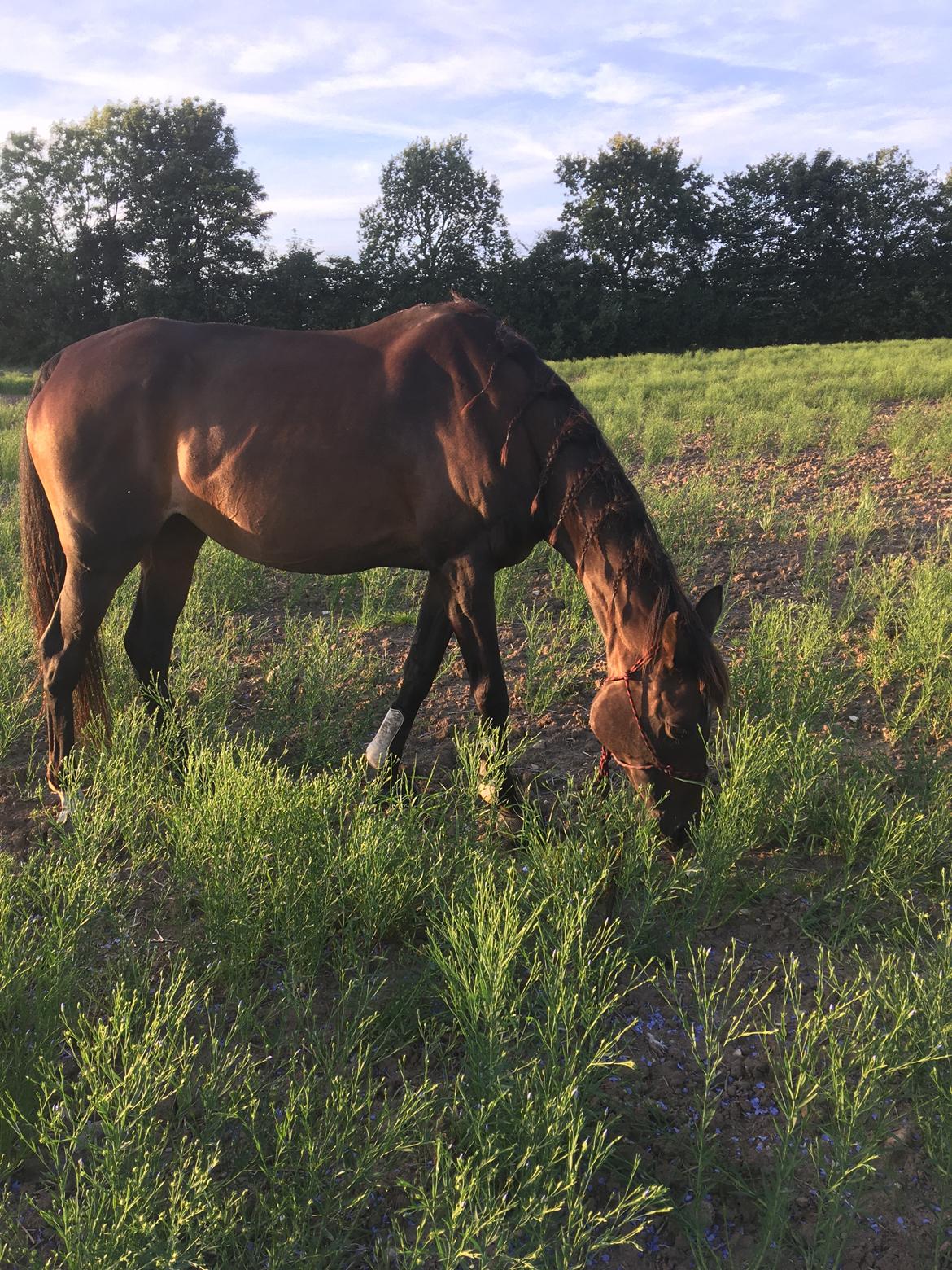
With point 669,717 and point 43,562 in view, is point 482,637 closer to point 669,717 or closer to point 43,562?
point 669,717

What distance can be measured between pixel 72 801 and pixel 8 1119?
1.08 m

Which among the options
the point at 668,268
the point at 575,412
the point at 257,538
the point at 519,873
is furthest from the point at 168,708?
the point at 668,268

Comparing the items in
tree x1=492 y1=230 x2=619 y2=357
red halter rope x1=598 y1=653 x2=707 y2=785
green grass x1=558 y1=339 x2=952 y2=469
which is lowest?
red halter rope x1=598 y1=653 x2=707 y2=785

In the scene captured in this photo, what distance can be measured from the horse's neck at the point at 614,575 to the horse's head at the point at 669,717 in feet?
0.31

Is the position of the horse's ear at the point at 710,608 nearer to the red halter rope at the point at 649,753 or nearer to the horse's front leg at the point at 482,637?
the red halter rope at the point at 649,753

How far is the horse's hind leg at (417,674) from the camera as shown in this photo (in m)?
3.33

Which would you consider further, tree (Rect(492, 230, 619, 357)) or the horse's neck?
tree (Rect(492, 230, 619, 357))

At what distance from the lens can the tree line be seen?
35.8m

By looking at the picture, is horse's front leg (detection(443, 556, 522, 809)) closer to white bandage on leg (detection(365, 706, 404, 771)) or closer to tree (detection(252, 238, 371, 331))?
white bandage on leg (detection(365, 706, 404, 771))

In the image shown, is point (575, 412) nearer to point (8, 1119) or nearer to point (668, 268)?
point (8, 1119)

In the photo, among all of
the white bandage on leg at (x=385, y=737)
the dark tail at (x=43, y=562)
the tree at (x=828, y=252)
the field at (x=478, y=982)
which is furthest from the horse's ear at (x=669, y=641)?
the tree at (x=828, y=252)

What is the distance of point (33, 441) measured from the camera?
3432mm

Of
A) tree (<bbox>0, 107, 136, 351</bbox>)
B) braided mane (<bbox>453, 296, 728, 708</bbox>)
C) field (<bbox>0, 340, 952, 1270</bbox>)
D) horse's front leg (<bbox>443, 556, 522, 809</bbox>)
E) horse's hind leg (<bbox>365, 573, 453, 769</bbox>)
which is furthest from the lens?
tree (<bbox>0, 107, 136, 351</bbox>)

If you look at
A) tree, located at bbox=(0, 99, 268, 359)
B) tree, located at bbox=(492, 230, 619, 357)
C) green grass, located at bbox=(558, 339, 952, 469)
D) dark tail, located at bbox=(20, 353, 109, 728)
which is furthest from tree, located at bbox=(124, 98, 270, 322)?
dark tail, located at bbox=(20, 353, 109, 728)
